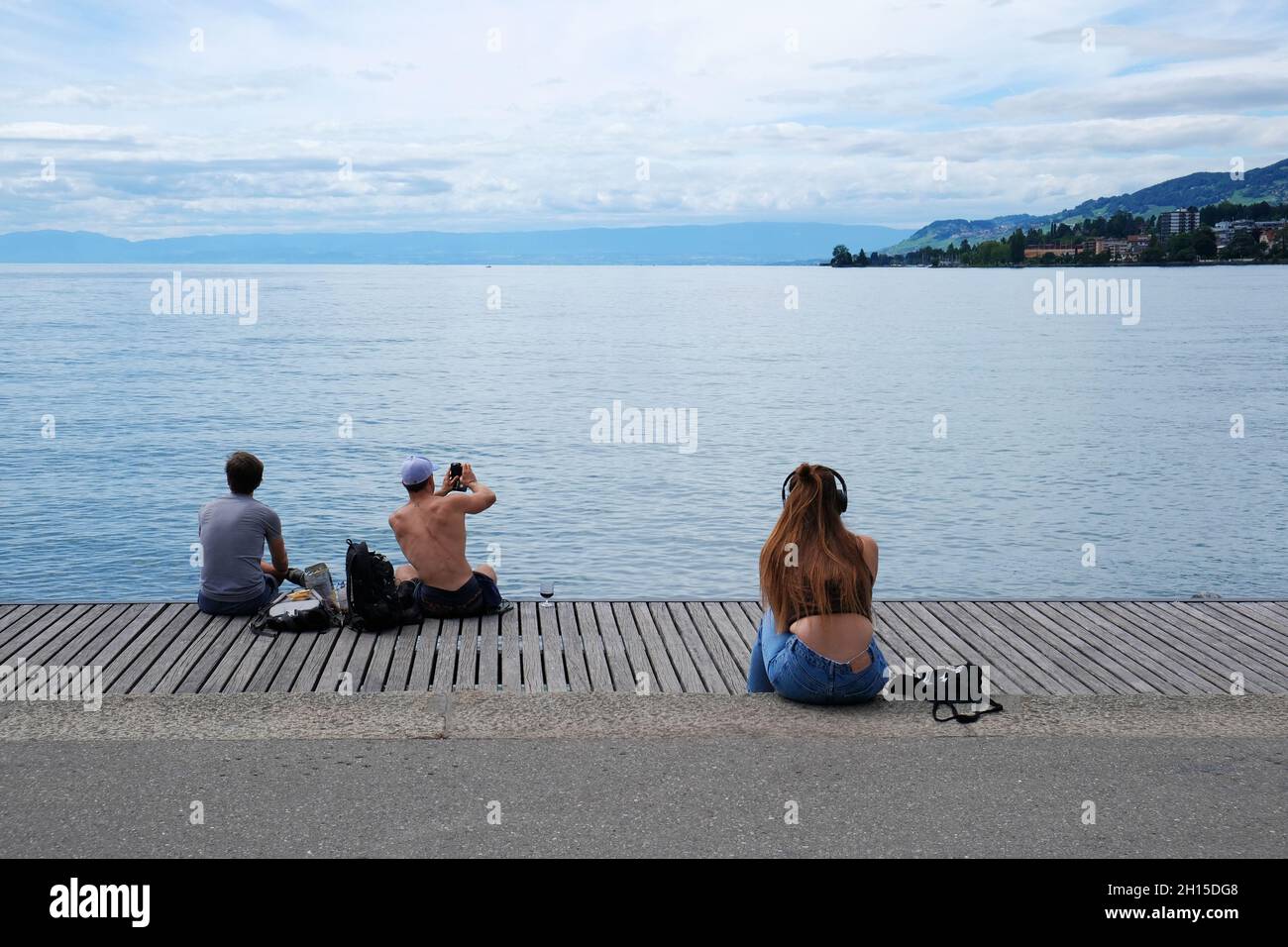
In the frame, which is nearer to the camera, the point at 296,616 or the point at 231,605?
the point at 296,616

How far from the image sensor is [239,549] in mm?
9625

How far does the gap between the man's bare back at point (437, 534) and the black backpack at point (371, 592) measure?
319 mm

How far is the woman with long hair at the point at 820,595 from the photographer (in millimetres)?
6895

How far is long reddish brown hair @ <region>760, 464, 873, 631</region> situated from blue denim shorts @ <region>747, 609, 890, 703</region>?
241mm

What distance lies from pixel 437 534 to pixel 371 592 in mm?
723

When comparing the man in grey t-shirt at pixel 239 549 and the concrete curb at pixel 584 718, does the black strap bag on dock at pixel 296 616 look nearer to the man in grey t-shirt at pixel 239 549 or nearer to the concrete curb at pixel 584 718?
the man in grey t-shirt at pixel 239 549

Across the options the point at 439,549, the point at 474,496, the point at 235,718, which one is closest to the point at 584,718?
the point at 235,718

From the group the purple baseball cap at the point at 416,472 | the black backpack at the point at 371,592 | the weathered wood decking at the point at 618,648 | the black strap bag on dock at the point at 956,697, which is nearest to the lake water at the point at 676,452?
the weathered wood decking at the point at 618,648

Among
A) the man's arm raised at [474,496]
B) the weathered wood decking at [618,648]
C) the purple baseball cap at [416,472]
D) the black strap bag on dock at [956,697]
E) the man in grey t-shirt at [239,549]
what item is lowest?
the weathered wood decking at [618,648]

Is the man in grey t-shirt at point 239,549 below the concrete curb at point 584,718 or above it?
above

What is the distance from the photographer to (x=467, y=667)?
8.52 m

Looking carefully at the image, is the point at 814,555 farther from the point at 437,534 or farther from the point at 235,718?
the point at 437,534

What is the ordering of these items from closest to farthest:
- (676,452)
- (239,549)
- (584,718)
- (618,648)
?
1. (584,718)
2. (618,648)
3. (239,549)
4. (676,452)

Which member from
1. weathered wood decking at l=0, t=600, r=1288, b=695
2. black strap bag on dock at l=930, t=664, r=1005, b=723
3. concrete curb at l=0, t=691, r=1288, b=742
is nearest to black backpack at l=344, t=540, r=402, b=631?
weathered wood decking at l=0, t=600, r=1288, b=695
